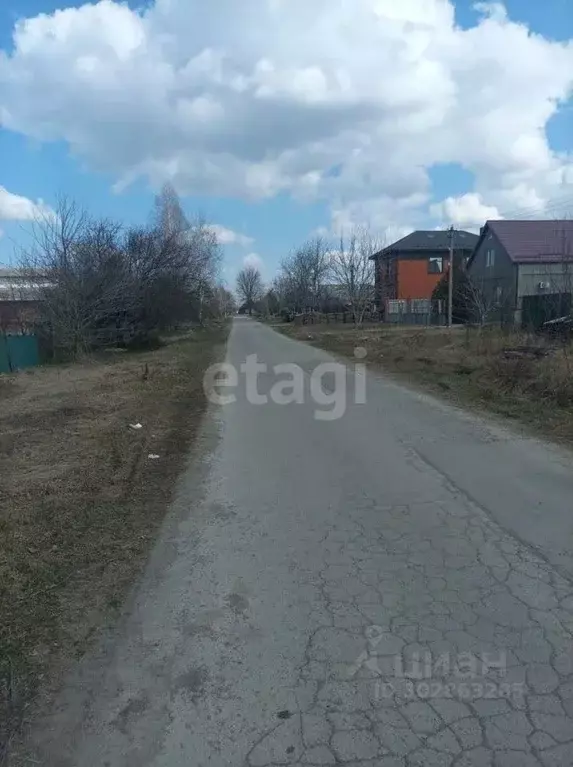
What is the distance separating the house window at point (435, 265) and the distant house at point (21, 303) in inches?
1917

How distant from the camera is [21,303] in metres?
24.3

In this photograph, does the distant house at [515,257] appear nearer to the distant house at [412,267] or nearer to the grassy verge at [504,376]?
the distant house at [412,267]

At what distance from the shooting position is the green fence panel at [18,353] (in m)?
20.6

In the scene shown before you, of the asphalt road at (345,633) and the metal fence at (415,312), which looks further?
the metal fence at (415,312)

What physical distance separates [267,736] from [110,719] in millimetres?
722

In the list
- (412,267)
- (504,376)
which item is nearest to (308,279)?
(412,267)

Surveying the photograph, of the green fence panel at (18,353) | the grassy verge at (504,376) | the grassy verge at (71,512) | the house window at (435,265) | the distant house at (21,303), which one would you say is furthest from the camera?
the house window at (435,265)

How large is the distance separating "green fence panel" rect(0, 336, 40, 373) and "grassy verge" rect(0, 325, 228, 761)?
30.4ft

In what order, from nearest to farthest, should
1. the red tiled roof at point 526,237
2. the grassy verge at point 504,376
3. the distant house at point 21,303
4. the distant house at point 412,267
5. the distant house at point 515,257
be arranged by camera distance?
1. the grassy verge at point 504,376
2. the distant house at point 21,303
3. the distant house at point 515,257
4. the red tiled roof at point 526,237
5. the distant house at point 412,267

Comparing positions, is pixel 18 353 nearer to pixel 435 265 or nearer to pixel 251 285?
pixel 435 265

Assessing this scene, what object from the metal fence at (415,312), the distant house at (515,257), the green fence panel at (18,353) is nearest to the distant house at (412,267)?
the metal fence at (415,312)

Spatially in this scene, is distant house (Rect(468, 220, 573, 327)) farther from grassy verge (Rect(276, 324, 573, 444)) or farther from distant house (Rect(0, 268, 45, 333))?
distant house (Rect(0, 268, 45, 333))

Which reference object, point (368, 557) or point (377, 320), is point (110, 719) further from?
point (377, 320)

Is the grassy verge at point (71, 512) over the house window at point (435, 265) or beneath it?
beneath
